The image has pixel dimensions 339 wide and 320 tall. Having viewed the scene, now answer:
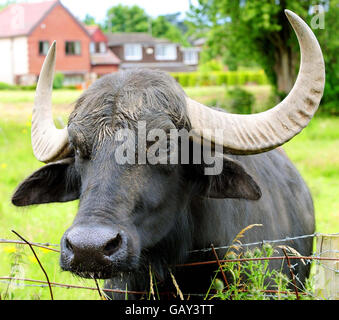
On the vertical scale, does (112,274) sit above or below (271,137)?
below

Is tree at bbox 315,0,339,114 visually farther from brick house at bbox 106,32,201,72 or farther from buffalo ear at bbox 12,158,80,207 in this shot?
brick house at bbox 106,32,201,72

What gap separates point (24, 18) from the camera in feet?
177

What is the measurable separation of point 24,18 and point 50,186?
54182 mm

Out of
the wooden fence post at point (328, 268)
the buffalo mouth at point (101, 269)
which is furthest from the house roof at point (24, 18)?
A: the buffalo mouth at point (101, 269)

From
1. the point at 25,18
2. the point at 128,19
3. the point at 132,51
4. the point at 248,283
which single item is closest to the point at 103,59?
the point at 25,18

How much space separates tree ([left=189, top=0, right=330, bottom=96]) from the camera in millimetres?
19281

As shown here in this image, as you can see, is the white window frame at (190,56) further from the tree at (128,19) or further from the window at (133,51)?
the window at (133,51)

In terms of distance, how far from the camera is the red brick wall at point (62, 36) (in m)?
49.9

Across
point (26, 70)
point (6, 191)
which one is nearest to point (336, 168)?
point (6, 191)

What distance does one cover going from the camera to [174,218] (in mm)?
3199

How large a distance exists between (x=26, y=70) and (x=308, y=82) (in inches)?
1892
